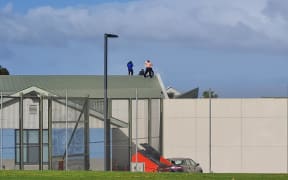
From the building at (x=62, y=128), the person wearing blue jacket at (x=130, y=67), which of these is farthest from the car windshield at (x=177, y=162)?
the person wearing blue jacket at (x=130, y=67)

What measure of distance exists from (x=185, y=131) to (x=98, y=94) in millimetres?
7125

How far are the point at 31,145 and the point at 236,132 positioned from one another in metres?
13.6

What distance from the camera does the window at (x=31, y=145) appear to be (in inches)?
1646

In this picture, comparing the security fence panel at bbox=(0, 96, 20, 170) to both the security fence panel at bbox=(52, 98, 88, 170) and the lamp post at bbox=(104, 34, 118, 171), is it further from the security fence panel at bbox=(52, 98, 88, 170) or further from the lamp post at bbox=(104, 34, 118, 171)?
the lamp post at bbox=(104, 34, 118, 171)

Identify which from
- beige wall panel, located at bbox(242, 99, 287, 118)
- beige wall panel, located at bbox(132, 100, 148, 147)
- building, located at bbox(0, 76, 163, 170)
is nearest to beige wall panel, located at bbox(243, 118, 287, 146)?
beige wall panel, located at bbox(242, 99, 287, 118)

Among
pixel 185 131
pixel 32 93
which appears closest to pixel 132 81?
pixel 185 131

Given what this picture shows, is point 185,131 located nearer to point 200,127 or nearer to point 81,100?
point 200,127

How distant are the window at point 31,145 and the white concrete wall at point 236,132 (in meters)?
10.1

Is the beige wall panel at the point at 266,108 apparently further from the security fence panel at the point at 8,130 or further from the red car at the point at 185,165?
the security fence panel at the point at 8,130

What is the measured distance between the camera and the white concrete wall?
4962cm

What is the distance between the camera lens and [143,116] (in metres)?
46.7

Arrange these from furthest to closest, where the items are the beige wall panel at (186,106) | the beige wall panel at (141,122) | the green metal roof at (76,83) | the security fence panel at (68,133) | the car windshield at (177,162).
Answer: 1. the green metal roof at (76,83)
2. the beige wall panel at (186,106)
3. the beige wall panel at (141,122)
4. the car windshield at (177,162)
5. the security fence panel at (68,133)

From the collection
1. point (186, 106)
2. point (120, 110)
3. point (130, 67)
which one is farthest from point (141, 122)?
point (130, 67)

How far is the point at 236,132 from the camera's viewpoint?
4962cm
